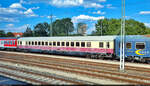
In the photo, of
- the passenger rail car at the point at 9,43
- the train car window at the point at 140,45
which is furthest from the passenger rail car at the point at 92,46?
the passenger rail car at the point at 9,43

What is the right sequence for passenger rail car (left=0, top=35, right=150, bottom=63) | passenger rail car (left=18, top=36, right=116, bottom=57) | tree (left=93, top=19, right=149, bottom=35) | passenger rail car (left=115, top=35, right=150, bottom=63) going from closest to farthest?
1. passenger rail car (left=115, top=35, right=150, bottom=63)
2. passenger rail car (left=0, top=35, right=150, bottom=63)
3. passenger rail car (left=18, top=36, right=116, bottom=57)
4. tree (left=93, top=19, right=149, bottom=35)

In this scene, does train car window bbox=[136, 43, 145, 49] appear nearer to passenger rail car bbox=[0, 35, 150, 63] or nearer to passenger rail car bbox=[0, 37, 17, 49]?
passenger rail car bbox=[0, 35, 150, 63]

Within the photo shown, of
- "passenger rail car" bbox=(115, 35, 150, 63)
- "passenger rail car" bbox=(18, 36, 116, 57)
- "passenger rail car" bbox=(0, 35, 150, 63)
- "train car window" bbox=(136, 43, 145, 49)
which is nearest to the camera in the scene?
"passenger rail car" bbox=(115, 35, 150, 63)

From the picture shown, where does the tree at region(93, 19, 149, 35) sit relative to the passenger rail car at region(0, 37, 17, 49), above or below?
above

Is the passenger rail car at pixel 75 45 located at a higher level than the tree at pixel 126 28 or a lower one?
lower

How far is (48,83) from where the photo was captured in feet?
34.6

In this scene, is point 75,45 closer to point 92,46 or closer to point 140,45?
point 92,46

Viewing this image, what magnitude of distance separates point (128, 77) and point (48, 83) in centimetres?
656

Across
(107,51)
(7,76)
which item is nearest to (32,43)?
(107,51)

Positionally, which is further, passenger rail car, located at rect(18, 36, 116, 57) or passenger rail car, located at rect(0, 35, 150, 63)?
passenger rail car, located at rect(18, 36, 116, 57)

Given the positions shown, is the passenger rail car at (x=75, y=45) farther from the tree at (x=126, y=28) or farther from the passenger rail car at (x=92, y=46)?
the tree at (x=126, y=28)

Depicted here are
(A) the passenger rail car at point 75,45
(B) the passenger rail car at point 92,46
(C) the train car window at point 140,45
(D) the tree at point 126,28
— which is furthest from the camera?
(D) the tree at point 126,28

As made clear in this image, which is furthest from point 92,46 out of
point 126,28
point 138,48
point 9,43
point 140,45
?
point 126,28

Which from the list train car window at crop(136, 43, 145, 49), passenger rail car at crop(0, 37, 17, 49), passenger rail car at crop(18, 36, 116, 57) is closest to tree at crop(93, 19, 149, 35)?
passenger rail car at crop(18, 36, 116, 57)
